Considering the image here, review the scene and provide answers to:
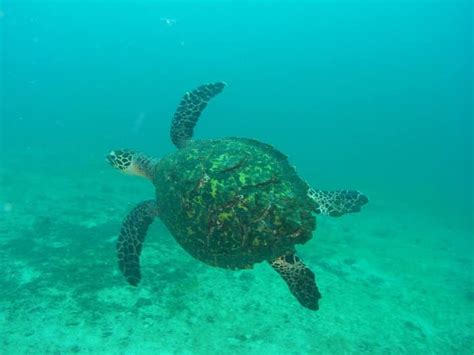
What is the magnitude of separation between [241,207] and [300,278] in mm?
1506

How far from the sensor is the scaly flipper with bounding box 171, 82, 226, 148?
6801 mm

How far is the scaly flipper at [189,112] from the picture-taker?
6801 mm

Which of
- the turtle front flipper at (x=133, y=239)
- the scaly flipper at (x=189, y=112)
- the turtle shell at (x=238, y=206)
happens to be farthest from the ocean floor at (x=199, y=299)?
the scaly flipper at (x=189, y=112)

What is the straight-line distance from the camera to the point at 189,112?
6.83 meters

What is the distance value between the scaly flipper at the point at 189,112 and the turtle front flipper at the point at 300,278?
10.1 ft

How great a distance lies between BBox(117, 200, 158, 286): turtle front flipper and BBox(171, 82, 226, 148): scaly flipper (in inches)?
57.7

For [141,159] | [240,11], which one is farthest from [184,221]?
[240,11]

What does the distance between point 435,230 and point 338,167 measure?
1738 cm

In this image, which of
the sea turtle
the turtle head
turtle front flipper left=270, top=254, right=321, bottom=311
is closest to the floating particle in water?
the turtle head

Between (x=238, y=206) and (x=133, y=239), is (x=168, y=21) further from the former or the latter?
(x=238, y=206)

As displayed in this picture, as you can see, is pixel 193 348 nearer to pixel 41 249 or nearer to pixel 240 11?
pixel 41 249

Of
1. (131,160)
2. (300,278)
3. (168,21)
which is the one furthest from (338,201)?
(168,21)

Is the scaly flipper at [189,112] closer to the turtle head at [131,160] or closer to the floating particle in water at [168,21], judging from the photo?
the turtle head at [131,160]

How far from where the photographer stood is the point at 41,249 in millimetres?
8359
